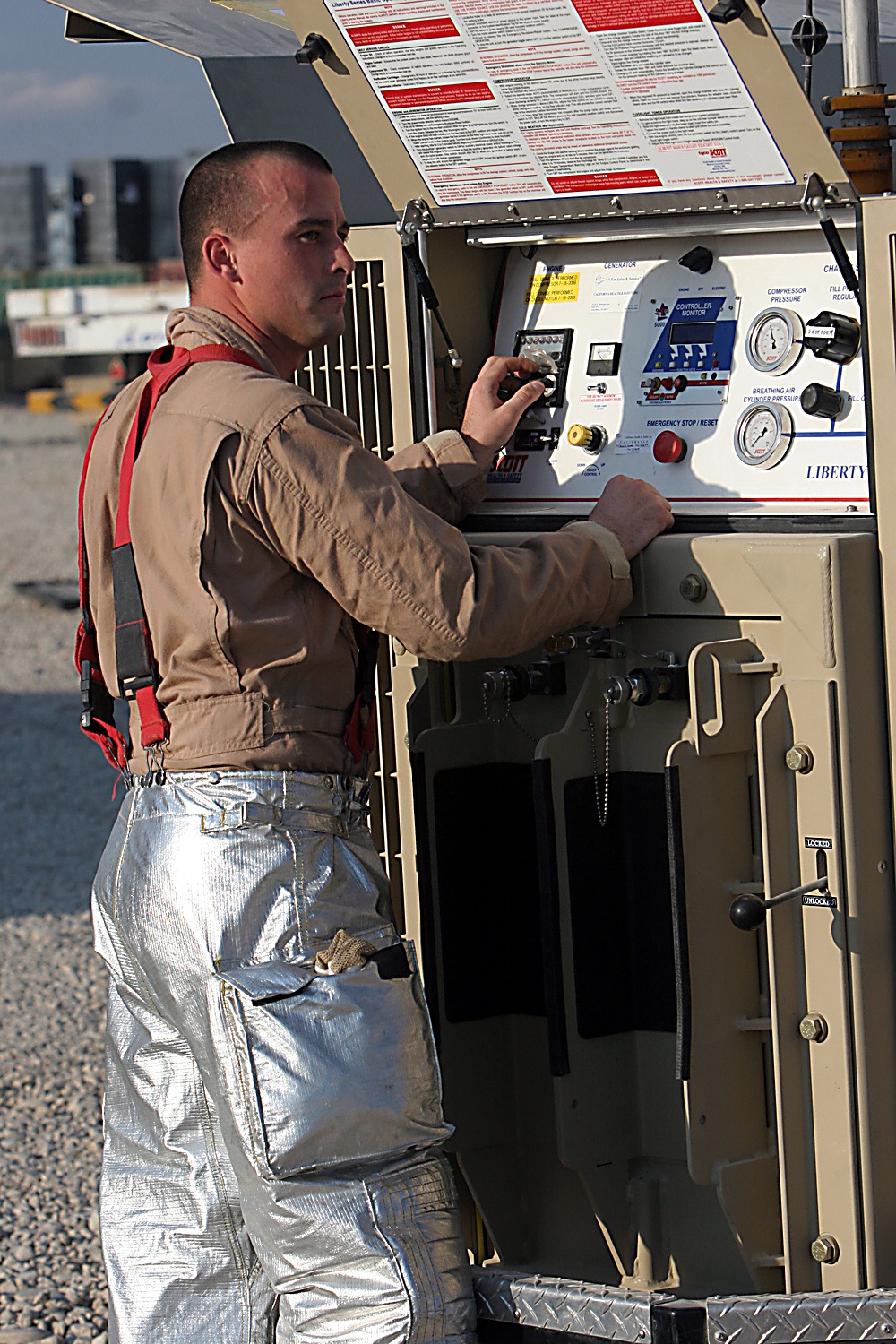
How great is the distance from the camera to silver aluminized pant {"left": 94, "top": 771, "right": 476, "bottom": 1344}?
249 cm

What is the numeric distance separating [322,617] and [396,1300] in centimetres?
99

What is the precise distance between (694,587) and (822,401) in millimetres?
360

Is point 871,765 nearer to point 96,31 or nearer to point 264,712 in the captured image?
point 264,712

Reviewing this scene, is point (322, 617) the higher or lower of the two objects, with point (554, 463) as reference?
lower

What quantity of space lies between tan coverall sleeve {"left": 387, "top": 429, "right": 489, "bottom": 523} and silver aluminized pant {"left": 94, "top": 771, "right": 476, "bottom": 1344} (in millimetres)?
626

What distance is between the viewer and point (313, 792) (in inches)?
104

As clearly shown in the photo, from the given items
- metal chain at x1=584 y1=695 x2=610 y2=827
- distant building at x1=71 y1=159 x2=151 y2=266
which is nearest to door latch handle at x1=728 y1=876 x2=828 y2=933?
metal chain at x1=584 y1=695 x2=610 y2=827

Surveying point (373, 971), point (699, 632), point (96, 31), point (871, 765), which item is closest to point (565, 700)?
point (699, 632)

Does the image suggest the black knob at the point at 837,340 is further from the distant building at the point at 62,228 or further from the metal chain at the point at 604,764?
the distant building at the point at 62,228

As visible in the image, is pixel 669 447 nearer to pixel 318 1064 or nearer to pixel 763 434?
pixel 763 434

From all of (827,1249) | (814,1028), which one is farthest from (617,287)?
(827,1249)

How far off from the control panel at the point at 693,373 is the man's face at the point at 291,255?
54 cm

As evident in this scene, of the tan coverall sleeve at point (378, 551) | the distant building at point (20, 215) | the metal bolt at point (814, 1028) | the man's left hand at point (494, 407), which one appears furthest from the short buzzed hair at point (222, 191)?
the distant building at point (20, 215)

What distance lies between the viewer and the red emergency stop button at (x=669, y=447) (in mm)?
3020
